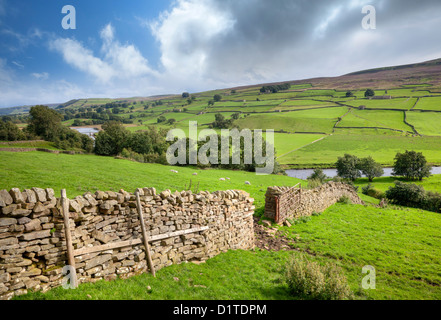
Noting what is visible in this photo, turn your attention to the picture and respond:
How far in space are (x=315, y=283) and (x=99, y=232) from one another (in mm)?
6893

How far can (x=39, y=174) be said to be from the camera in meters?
17.2

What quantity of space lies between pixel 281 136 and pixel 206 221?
84.2 metres

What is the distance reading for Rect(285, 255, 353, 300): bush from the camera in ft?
22.4

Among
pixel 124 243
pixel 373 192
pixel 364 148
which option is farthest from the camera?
pixel 364 148

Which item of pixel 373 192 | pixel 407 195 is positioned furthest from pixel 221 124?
pixel 407 195

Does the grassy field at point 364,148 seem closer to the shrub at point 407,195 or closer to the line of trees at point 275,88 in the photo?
the shrub at point 407,195

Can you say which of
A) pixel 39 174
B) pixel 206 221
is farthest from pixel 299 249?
pixel 39 174

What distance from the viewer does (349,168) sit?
56656 mm

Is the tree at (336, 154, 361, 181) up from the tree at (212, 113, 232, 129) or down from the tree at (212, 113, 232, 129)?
down

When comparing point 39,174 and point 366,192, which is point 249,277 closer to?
point 39,174

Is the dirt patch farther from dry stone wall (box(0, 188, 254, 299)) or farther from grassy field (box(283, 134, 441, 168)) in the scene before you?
grassy field (box(283, 134, 441, 168))

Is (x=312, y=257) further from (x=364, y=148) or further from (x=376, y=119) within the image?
(x=376, y=119)

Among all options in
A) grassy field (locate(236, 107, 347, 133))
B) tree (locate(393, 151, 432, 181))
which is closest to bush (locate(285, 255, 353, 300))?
tree (locate(393, 151, 432, 181))

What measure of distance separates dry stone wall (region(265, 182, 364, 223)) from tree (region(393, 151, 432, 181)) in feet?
135
